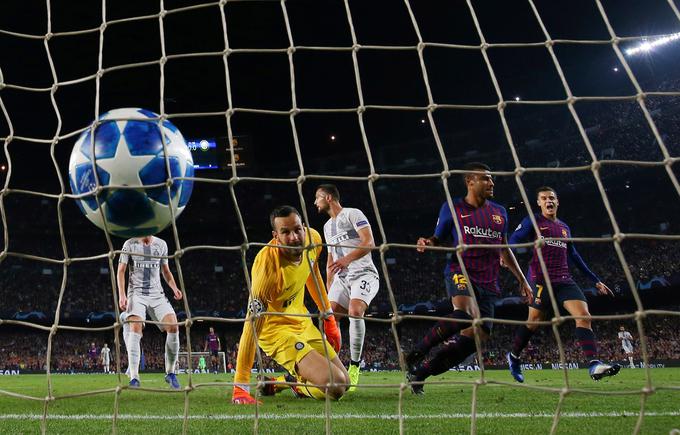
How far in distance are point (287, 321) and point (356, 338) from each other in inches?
85.9

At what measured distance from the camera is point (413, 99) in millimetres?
25312

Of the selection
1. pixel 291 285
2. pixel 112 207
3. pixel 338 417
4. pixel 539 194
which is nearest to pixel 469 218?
pixel 539 194

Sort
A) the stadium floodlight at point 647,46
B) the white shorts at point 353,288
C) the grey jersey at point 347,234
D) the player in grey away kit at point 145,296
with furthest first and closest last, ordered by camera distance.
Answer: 1. the stadium floodlight at point 647,46
2. the player in grey away kit at point 145,296
3. the white shorts at point 353,288
4. the grey jersey at point 347,234

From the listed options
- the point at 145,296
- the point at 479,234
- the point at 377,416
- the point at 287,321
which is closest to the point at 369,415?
the point at 377,416

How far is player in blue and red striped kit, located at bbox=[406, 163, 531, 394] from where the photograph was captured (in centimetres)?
543

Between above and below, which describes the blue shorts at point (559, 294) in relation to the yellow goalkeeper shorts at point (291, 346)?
above

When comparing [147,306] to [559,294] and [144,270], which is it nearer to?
[144,270]

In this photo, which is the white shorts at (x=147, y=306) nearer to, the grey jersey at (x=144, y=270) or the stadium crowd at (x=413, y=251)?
the grey jersey at (x=144, y=270)

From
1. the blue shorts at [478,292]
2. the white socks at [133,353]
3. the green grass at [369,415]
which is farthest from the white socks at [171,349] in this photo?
the blue shorts at [478,292]

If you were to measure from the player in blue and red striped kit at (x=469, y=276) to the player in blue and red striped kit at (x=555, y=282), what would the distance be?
561mm

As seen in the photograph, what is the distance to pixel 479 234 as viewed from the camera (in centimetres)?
581

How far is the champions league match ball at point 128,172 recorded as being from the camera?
3.11 metres

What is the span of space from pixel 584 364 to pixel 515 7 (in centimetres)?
1155

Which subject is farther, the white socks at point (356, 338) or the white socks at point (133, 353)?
the white socks at point (133, 353)
